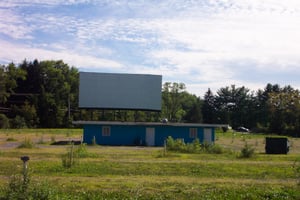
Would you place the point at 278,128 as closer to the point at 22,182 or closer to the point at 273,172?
the point at 273,172

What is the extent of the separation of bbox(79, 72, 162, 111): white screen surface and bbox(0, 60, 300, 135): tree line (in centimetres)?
2132

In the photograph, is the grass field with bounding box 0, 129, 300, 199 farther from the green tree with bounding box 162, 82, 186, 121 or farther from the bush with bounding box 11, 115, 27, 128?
the green tree with bounding box 162, 82, 186, 121

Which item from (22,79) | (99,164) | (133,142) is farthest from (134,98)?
(22,79)

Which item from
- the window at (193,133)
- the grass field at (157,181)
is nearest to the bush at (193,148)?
the window at (193,133)

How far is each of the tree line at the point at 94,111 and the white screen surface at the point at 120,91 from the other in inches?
839

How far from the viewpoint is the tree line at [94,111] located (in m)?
89.5

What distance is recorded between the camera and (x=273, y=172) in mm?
20422

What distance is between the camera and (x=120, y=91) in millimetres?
55375

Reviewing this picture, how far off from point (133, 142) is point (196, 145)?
12652mm

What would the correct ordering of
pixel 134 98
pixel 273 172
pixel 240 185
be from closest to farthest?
1. pixel 240 185
2. pixel 273 172
3. pixel 134 98

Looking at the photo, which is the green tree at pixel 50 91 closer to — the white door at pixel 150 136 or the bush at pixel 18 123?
the bush at pixel 18 123

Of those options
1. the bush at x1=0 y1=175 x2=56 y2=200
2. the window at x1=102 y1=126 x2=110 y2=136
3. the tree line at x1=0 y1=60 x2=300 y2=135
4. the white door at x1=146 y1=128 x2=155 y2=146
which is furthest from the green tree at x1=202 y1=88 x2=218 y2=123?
the bush at x1=0 y1=175 x2=56 y2=200

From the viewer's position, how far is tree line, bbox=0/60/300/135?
89500mm

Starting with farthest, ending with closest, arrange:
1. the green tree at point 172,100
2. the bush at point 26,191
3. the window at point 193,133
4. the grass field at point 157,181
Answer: the green tree at point 172,100, the window at point 193,133, the grass field at point 157,181, the bush at point 26,191
